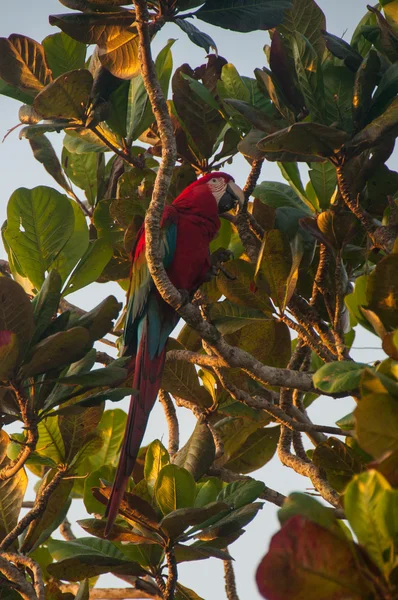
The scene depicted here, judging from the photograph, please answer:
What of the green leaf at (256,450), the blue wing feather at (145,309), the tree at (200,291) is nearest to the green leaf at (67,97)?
the tree at (200,291)

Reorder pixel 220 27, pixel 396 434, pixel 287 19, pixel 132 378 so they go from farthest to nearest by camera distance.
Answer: pixel 132 378, pixel 287 19, pixel 220 27, pixel 396 434

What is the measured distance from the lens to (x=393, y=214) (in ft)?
6.44

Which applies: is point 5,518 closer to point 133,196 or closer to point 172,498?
point 172,498

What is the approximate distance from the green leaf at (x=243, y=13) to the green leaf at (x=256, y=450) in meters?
1.38

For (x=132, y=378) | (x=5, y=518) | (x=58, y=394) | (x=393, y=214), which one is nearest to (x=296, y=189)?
(x=393, y=214)

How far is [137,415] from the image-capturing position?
2.21 metres

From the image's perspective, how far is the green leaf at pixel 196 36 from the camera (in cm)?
185

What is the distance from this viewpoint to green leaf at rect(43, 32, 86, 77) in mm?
2393

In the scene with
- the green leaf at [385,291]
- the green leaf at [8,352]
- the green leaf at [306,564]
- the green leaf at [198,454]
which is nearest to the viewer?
the green leaf at [306,564]

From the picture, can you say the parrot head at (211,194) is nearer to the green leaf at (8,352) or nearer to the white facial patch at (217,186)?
the white facial patch at (217,186)

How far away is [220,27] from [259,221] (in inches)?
28.5

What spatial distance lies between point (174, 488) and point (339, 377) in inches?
30.7

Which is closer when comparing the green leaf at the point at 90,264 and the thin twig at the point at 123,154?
the green leaf at the point at 90,264

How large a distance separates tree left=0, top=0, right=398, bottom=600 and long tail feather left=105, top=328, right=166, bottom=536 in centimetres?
4
